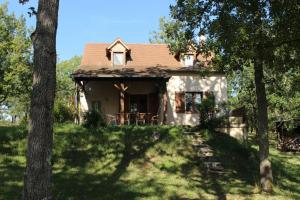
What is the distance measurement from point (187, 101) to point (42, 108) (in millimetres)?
24552

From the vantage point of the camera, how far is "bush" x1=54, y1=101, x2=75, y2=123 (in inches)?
1011

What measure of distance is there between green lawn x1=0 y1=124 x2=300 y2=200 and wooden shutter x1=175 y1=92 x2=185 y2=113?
805 cm

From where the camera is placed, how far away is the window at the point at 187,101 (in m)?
31.0

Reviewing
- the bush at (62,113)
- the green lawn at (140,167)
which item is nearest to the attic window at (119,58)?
the bush at (62,113)

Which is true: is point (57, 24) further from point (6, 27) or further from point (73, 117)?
point (6, 27)

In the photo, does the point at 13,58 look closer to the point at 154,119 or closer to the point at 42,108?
the point at 154,119

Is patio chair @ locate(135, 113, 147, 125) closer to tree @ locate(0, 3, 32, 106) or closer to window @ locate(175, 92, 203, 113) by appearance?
window @ locate(175, 92, 203, 113)

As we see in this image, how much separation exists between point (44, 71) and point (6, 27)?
40.0 meters

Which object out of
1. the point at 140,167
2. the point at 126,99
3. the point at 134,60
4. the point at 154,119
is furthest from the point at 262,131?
the point at 134,60

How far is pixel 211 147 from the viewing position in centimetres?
2064

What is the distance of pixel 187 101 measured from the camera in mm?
31297

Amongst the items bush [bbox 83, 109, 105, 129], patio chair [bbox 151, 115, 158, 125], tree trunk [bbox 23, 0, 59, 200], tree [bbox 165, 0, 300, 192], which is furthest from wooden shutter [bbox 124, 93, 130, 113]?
tree trunk [bbox 23, 0, 59, 200]

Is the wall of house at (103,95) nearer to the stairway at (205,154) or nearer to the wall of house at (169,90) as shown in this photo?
the wall of house at (169,90)

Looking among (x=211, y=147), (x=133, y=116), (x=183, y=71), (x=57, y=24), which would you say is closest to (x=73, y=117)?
(x=133, y=116)
